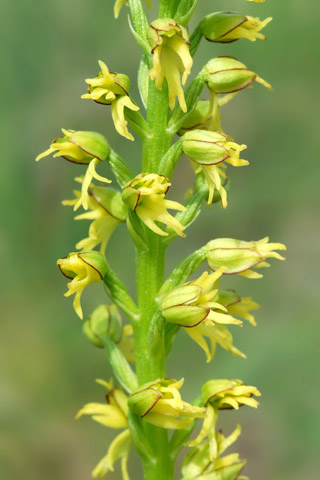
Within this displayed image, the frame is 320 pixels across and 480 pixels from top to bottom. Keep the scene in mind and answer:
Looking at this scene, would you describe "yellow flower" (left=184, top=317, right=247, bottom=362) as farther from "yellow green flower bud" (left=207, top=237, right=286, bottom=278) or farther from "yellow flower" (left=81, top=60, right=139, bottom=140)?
"yellow flower" (left=81, top=60, right=139, bottom=140)

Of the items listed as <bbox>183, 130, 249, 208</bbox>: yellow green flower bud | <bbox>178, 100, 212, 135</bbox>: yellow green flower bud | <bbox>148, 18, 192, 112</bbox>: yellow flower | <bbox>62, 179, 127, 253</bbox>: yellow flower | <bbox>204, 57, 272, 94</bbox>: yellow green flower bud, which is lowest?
<bbox>62, 179, 127, 253</bbox>: yellow flower

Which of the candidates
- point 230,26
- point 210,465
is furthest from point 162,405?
point 230,26

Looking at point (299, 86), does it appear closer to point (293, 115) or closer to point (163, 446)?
point (293, 115)

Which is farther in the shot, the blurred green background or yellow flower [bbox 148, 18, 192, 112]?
the blurred green background

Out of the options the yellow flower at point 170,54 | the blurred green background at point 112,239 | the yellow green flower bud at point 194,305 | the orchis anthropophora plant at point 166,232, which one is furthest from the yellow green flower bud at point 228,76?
the blurred green background at point 112,239

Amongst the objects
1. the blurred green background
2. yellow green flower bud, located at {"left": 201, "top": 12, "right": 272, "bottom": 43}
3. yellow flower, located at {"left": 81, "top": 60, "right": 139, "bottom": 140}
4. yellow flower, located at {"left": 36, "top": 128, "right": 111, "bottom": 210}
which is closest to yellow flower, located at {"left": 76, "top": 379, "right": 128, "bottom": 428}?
yellow flower, located at {"left": 36, "top": 128, "right": 111, "bottom": 210}

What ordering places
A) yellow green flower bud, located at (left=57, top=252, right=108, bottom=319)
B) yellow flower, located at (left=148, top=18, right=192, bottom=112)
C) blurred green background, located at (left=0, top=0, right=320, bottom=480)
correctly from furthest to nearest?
1. blurred green background, located at (left=0, top=0, right=320, bottom=480)
2. yellow green flower bud, located at (left=57, top=252, right=108, bottom=319)
3. yellow flower, located at (left=148, top=18, right=192, bottom=112)

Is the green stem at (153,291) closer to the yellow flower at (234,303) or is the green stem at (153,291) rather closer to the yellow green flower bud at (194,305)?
the yellow green flower bud at (194,305)

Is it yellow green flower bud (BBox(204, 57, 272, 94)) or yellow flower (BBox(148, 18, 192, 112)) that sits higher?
yellow flower (BBox(148, 18, 192, 112))
